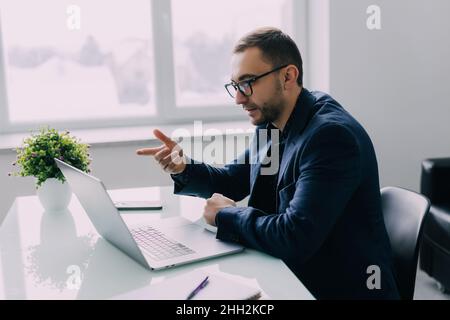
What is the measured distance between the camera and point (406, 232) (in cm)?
146

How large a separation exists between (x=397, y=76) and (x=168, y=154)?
1794 mm

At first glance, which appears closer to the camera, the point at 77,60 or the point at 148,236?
the point at 148,236

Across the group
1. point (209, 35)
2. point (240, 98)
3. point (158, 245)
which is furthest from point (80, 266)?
point (209, 35)

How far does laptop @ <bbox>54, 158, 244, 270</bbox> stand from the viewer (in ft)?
3.93

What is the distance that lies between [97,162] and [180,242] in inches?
62.4

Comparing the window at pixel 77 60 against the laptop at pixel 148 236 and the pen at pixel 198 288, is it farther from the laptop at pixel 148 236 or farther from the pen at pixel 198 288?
the pen at pixel 198 288

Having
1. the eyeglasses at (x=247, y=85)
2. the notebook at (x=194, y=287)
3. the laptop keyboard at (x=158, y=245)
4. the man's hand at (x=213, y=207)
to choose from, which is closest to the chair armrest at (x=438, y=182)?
the eyeglasses at (x=247, y=85)

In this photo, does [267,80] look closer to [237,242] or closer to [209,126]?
[237,242]

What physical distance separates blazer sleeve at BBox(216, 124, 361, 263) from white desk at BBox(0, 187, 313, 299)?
1.8 inches

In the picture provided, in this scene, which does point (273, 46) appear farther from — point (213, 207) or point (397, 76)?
point (397, 76)

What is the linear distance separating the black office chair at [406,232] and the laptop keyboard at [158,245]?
0.58 m

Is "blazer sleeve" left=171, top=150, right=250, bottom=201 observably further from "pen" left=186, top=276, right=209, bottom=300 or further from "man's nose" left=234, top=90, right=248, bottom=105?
"pen" left=186, top=276, right=209, bottom=300

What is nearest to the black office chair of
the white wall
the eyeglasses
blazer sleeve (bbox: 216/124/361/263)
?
blazer sleeve (bbox: 216/124/361/263)

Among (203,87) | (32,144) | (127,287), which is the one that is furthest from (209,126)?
(127,287)
